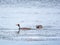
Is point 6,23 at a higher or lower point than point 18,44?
higher

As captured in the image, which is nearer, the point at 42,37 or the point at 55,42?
the point at 55,42

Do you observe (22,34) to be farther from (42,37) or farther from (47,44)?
(47,44)

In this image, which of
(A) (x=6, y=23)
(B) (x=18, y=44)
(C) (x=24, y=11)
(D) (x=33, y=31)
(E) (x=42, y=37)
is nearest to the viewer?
(B) (x=18, y=44)

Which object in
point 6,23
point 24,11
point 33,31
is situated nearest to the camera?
point 33,31

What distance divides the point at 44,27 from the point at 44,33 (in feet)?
0.71

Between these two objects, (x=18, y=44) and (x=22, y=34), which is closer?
(x=18, y=44)

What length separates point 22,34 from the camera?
5.58ft

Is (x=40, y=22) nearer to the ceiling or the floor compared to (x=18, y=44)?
nearer to the ceiling

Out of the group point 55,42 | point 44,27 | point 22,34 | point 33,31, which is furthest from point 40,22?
point 55,42

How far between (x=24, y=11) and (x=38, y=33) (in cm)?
109

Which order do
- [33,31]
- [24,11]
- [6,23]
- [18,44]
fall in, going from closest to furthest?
[18,44], [33,31], [6,23], [24,11]

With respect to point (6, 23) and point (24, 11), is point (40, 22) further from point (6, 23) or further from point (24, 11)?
point (24, 11)

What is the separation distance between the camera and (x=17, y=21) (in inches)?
85.3

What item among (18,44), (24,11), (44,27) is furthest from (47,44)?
(24,11)
